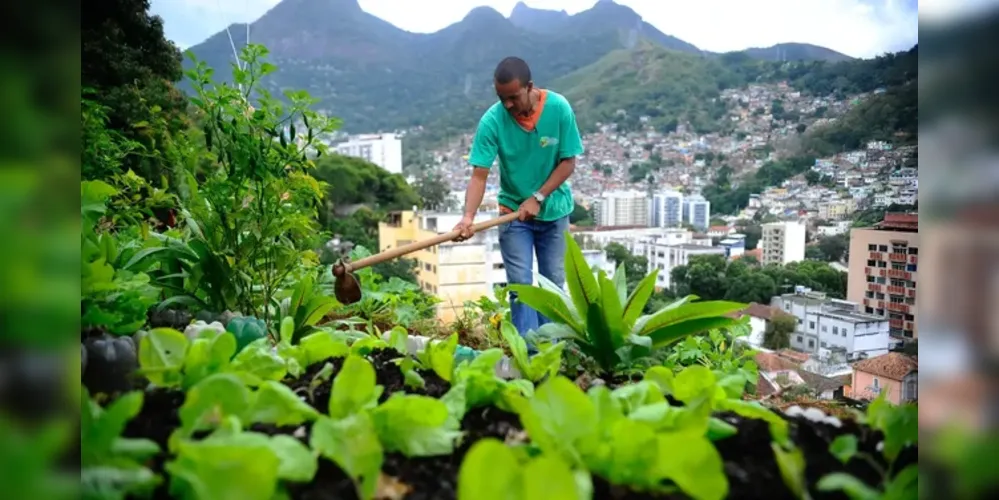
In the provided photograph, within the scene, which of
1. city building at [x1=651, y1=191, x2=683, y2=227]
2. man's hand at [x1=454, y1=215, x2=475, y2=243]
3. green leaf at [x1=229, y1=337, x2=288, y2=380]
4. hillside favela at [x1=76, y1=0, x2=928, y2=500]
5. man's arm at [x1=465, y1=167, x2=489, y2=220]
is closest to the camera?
hillside favela at [x1=76, y1=0, x2=928, y2=500]

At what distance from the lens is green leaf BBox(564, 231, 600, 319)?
1.37 metres

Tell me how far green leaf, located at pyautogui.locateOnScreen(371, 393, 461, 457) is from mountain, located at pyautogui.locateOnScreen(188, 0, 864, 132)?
10.1 metres

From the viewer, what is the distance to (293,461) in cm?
60

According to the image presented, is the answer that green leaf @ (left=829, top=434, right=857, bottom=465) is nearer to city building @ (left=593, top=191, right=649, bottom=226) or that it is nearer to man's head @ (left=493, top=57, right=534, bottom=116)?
man's head @ (left=493, top=57, right=534, bottom=116)

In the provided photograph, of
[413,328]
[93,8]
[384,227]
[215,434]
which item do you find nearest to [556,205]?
[413,328]

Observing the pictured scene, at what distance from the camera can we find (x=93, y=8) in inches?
36.6

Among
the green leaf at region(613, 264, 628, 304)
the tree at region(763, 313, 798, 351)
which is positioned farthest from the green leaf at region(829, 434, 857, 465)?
the tree at region(763, 313, 798, 351)

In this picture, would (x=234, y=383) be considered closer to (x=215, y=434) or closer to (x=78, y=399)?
(x=215, y=434)

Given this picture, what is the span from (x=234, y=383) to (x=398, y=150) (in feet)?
47.8

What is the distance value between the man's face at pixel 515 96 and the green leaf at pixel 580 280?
1075mm

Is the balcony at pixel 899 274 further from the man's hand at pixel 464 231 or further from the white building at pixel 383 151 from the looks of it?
the white building at pixel 383 151

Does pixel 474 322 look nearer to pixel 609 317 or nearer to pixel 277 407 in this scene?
pixel 609 317

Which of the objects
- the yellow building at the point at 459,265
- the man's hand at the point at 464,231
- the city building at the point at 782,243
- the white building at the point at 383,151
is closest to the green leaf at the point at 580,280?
the man's hand at the point at 464,231

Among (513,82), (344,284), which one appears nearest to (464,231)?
(344,284)
